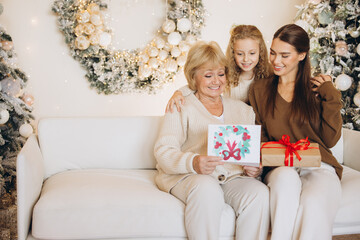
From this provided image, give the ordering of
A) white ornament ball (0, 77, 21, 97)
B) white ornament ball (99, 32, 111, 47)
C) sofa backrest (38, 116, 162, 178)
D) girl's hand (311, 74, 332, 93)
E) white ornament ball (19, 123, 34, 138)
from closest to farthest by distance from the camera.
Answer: girl's hand (311, 74, 332, 93) < sofa backrest (38, 116, 162, 178) < white ornament ball (0, 77, 21, 97) < white ornament ball (19, 123, 34, 138) < white ornament ball (99, 32, 111, 47)

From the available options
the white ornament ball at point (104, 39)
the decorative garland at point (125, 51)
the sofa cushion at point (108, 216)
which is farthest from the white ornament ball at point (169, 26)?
Result: the sofa cushion at point (108, 216)

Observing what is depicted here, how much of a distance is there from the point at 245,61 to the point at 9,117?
84.8 inches

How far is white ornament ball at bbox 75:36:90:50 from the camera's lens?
3643 millimetres

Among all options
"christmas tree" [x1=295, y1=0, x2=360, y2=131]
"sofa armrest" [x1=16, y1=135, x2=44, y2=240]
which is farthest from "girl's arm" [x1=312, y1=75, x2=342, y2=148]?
"sofa armrest" [x1=16, y1=135, x2=44, y2=240]

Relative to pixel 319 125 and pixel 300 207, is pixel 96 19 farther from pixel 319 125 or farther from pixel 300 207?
pixel 300 207

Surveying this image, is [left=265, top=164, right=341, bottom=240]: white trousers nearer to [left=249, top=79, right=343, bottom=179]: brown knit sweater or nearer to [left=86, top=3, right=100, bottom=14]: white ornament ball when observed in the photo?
[left=249, top=79, right=343, bottom=179]: brown knit sweater

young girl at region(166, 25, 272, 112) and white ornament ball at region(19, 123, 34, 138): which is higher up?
young girl at region(166, 25, 272, 112)

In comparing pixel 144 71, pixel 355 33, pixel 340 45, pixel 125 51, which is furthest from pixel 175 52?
pixel 355 33

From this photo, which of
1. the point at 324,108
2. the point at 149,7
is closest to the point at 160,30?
the point at 149,7

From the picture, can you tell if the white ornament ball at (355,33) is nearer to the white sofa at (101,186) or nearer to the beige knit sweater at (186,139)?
the white sofa at (101,186)

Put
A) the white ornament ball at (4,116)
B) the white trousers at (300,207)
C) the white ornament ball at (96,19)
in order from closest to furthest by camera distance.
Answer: the white trousers at (300,207)
the white ornament ball at (4,116)
the white ornament ball at (96,19)

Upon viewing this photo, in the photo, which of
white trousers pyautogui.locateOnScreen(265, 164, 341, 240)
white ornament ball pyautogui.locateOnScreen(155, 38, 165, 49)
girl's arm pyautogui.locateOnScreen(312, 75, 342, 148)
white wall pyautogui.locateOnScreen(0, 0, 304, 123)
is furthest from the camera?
white wall pyautogui.locateOnScreen(0, 0, 304, 123)

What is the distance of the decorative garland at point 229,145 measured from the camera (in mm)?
1888

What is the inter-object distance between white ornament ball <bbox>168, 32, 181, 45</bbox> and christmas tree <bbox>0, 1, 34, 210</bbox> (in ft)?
4.68
